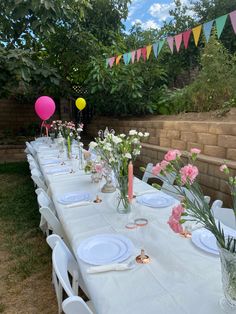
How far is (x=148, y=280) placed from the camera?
1038 millimetres

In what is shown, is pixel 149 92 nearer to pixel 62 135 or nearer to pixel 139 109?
pixel 139 109

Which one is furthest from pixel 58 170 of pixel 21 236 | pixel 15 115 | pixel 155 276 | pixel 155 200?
pixel 15 115

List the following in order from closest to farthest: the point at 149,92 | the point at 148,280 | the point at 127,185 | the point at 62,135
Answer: the point at 148,280, the point at 127,185, the point at 62,135, the point at 149,92

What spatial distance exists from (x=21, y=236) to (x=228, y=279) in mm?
2519

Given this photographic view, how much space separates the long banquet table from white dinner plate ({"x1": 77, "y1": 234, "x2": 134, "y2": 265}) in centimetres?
4

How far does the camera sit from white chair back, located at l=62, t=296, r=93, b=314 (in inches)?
34.6

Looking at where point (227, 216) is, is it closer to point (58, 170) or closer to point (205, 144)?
point (205, 144)

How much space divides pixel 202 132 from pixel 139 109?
2391 millimetres

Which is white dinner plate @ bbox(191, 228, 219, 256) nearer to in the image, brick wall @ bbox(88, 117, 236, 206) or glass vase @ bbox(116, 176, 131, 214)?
glass vase @ bbox(116, 176, 131, 214)

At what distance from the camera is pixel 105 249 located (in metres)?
1.26

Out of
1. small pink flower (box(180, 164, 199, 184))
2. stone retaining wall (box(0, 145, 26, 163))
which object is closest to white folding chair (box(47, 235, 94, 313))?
small pink flower (box(180, 164, 199, 184))

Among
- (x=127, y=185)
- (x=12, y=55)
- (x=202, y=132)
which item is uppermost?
(x=12, y=55)

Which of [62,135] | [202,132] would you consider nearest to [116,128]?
[62,135]

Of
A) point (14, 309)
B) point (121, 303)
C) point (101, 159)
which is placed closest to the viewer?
point (121, 303)
